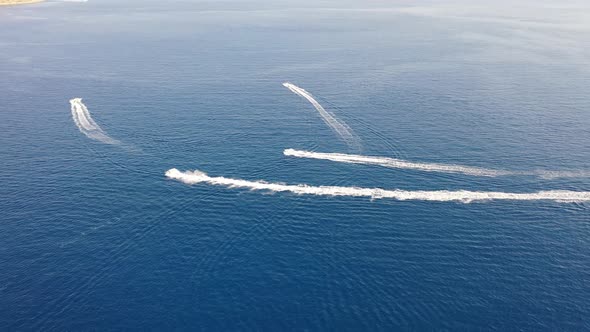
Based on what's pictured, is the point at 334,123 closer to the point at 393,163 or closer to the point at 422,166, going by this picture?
the point at 393,163

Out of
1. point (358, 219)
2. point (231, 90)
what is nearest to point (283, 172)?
point (358, 219)

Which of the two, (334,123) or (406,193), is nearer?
(406,193)

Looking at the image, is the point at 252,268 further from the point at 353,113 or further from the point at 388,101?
the point at 388,101

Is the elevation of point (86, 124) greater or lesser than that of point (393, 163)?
greater

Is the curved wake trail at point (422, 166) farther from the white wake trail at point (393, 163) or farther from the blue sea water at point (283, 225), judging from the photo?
A: the blue sea water at point (283, 225)

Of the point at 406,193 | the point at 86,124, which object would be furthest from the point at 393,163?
the point at 86,124

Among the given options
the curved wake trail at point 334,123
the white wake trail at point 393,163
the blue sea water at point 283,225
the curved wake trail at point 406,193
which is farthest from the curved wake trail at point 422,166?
the curved wake trail at point 406,193

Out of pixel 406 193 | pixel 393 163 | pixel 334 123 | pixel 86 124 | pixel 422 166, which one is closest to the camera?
pixel 406 193
